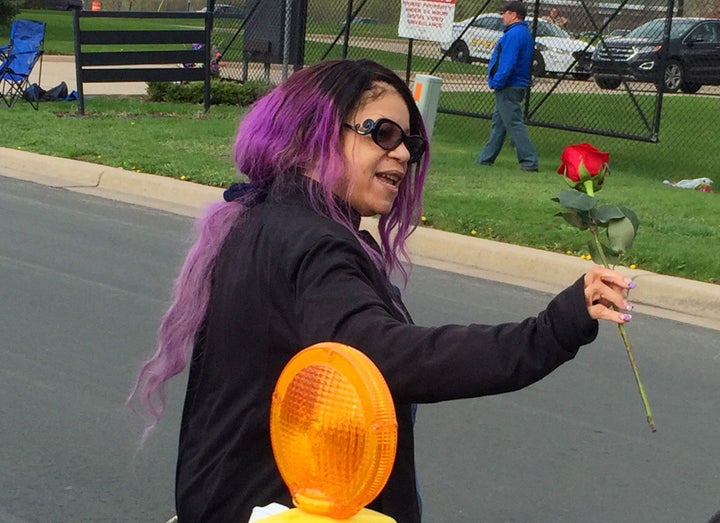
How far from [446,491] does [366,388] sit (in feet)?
11.4

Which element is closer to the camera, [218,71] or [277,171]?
[277,171]

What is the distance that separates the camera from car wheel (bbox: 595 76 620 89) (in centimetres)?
1403

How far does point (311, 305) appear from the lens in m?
1.88

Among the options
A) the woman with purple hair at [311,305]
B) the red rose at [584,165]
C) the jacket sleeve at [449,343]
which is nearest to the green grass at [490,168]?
the red rose at [584,165]

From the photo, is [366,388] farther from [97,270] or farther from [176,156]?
[176,156]

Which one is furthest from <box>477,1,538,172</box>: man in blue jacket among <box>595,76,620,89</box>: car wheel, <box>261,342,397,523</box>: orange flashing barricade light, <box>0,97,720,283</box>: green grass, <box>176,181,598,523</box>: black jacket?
<box>261,342,397,523</box>: orange flashing barricade light

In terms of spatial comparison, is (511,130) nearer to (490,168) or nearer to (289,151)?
(490,168)

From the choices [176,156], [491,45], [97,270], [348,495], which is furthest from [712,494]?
[491,45]

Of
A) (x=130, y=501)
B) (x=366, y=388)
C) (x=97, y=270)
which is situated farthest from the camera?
(x=97, y=270)

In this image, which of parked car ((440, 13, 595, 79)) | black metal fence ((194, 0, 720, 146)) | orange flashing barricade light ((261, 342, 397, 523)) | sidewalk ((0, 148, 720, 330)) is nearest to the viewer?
orange flashing barricade light ((261, 342, 397, 523))

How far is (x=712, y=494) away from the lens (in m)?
4.78

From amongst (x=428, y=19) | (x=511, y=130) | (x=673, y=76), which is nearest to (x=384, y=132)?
(x=511, y=130)

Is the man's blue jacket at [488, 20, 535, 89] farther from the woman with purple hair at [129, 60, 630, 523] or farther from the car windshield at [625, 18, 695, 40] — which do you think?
the woman with purple hair at [129, 60, 630, 523]

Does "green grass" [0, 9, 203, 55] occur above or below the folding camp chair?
below
